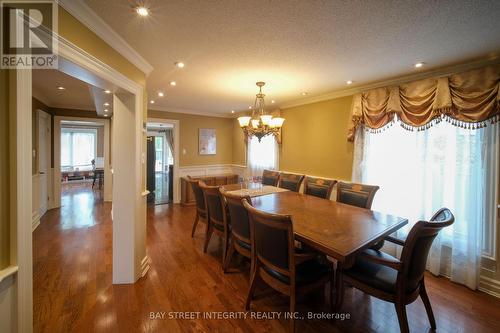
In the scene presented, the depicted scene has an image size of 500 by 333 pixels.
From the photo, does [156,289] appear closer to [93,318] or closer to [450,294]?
[93,318]

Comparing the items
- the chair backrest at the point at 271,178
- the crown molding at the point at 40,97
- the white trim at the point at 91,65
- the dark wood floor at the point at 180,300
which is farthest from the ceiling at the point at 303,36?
the crown molding at the point at 40,97

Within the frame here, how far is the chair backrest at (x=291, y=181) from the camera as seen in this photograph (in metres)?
3.57

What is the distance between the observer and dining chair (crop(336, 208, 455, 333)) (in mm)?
1452

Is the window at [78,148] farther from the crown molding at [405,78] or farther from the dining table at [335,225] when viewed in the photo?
the dining table at [335,225]

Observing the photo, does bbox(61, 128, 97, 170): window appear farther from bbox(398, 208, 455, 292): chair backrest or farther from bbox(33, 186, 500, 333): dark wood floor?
bbox(398, 208, 455, 292): chair backrest

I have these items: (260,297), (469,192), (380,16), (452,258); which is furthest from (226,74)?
(452,258)

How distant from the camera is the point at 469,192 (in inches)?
92.2

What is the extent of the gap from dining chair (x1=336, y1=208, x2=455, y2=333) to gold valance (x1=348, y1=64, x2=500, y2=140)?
4.27ft

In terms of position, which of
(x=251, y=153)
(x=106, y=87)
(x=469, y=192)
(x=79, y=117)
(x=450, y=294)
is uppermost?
(x=79, y=117)

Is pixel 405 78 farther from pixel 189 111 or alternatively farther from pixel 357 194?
pixel 189 111

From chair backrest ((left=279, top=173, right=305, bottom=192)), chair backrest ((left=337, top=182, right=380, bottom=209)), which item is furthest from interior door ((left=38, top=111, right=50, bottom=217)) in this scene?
chair backrest ((left=337, top=182, right=380, bottom=209))

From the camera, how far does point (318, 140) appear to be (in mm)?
3910

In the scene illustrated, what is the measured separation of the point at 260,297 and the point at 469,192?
253 cm

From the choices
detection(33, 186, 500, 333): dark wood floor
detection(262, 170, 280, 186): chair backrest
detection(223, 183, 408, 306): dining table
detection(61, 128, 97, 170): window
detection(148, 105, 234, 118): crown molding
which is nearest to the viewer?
detection(223, 183, 408, 306): dining table
